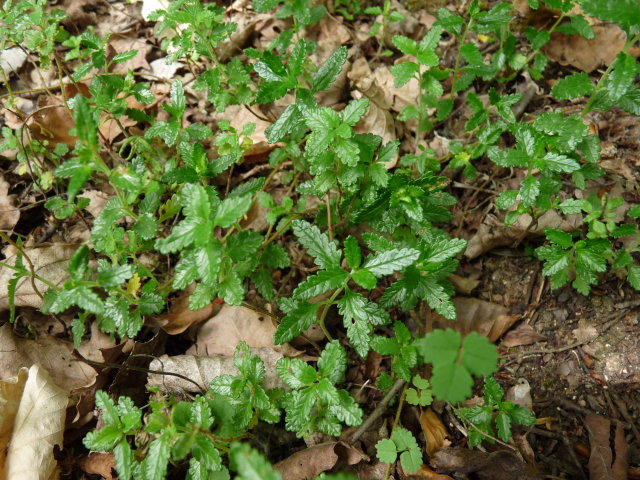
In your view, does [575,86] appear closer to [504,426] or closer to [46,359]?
[504,426]

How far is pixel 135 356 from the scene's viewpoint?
2484 mm

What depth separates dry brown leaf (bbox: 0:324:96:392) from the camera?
2584mm

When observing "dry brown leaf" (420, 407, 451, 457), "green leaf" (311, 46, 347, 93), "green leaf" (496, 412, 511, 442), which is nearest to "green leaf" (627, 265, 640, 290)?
"green leaf" (496, 412, 511, 442)

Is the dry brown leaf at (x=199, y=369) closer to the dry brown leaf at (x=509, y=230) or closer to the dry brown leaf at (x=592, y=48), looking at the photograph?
the dry brown leaf at (x=509, y=230)

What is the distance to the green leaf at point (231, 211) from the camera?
190cm

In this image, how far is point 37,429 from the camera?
7.60 ft

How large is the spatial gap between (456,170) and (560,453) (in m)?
1.79

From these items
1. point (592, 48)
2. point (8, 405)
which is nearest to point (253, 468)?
point (8, 405)

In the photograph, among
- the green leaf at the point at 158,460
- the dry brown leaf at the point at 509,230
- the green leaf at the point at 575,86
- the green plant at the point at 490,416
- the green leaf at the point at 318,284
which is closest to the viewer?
the green leaf at the point at 158,460

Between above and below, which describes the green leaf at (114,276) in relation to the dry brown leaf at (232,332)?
above

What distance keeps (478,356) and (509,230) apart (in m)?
1.43

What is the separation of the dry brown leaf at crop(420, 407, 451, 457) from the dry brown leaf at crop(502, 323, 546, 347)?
24.1 inches

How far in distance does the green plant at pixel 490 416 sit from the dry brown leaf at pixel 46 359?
207cm

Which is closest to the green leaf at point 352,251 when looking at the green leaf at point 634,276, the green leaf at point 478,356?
the green leaf at point 478,356
